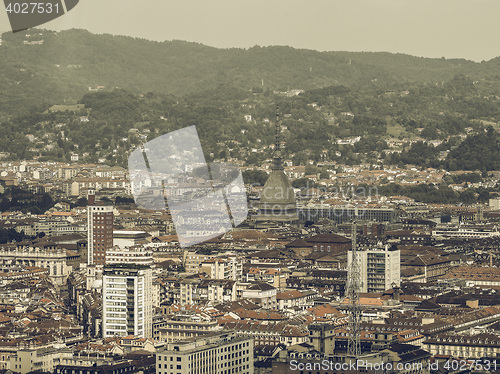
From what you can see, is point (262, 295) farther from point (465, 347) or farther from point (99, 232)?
point (99, 232)

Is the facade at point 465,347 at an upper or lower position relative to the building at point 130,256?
lower

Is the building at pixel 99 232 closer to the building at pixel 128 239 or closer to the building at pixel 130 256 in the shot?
the building at pixel 128 239

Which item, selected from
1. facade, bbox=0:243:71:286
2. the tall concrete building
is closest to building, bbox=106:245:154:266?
the tall concrete building

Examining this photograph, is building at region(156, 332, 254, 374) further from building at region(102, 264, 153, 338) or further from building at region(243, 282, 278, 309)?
building at region(243, 282, 278, 309)

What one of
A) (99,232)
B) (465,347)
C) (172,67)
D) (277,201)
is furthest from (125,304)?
(172,67)

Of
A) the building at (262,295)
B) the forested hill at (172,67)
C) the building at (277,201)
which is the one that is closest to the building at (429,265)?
the building at (262,295)

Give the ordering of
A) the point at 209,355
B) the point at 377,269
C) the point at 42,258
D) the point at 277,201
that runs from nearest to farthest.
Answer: the point at 209,355 < the point at 377,269 < the point at 42,258 < the point at 277,201
